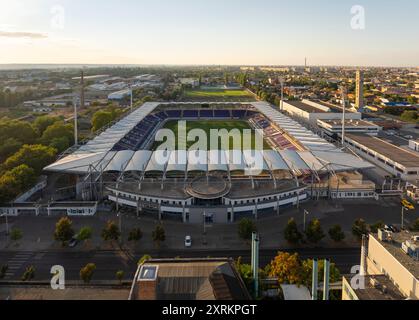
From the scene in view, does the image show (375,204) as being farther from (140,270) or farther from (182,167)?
(140,270)

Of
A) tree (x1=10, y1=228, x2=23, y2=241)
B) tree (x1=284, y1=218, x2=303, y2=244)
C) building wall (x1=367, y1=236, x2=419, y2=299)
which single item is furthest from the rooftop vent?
tree (x1=10, y1=228, x2=23, y2=241)

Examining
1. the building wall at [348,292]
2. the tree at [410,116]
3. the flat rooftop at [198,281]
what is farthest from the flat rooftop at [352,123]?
the flat rooftop at [198,281]

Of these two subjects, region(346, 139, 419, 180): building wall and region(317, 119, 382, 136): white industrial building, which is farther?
region(317, 119, 382, 136): white industrial building

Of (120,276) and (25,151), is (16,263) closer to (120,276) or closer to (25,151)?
(120,276)

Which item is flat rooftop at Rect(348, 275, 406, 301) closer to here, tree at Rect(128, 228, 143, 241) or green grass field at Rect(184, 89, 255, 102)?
tree at Rect(128, 228, 143, 241)
